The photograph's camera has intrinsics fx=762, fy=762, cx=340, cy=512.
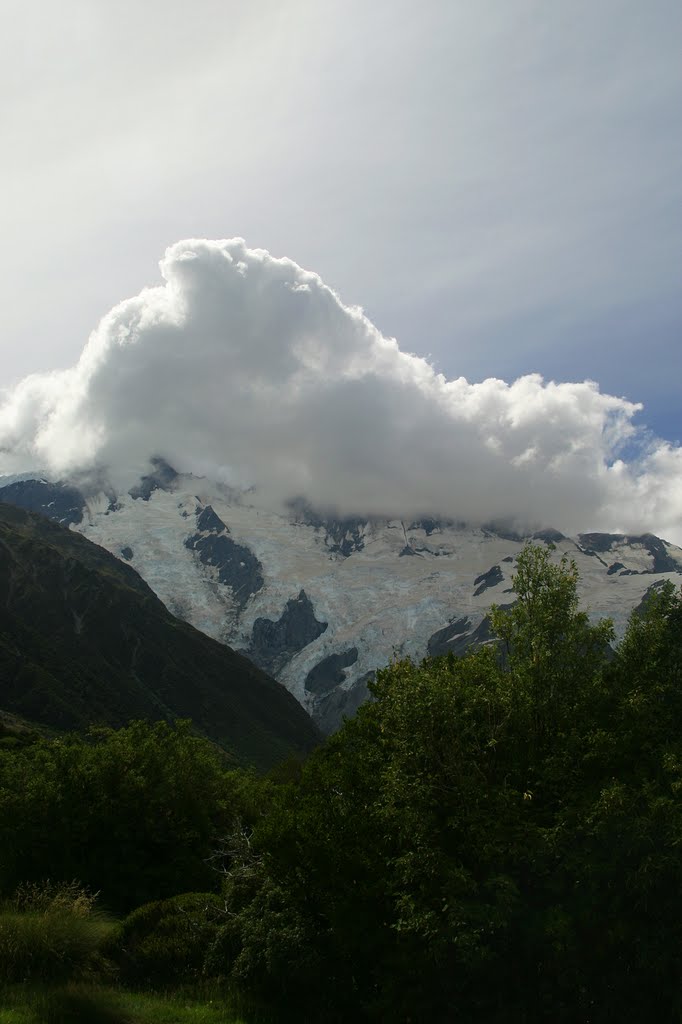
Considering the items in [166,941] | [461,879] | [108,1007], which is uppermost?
[461,879]

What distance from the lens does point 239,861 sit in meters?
37.2

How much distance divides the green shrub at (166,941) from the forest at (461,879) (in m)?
0.08

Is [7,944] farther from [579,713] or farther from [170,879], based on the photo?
[579,713]

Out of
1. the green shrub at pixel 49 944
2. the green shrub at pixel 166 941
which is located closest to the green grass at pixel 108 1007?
the green shrub at pixel 49 944

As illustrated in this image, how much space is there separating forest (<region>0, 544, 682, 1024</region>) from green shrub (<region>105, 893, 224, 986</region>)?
0.27ft

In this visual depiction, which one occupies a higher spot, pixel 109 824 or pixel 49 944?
pixel 109 824

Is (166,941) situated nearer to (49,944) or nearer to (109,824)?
(49,944)

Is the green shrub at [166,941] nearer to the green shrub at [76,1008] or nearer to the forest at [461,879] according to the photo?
the forest at [461,879]

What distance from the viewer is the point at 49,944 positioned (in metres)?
26.5

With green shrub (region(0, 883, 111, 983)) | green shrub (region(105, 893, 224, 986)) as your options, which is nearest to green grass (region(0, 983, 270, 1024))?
green shrub (region(0, 883, 111, 983))

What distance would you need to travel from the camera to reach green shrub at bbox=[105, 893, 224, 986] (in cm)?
2898

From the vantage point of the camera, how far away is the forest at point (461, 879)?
22344 millimetres

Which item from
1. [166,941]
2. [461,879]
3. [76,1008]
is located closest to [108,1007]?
[76,1008]

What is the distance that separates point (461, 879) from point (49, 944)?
14751 mm
